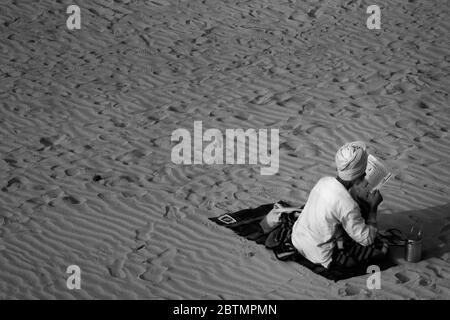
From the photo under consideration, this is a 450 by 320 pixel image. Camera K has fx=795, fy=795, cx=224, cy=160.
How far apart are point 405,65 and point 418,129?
7.18ft

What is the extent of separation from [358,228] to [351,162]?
2.09 ft

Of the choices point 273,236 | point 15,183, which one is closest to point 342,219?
point 273,236

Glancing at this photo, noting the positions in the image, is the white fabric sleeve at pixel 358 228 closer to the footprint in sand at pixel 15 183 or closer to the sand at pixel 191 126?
the sand at pixel 191 126

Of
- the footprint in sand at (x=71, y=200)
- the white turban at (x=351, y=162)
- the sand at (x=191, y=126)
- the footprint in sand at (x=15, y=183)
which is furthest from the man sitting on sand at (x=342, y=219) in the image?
the footprint in sand at (x=15, y=183)

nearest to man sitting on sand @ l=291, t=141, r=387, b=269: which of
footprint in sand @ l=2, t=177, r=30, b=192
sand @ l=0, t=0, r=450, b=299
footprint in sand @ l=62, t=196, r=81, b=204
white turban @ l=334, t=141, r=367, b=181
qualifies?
white turban @ l=334, t=141, r=367, b=181

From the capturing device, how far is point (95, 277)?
8125 mm

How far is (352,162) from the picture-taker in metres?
7.56

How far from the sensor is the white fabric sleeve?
755cm

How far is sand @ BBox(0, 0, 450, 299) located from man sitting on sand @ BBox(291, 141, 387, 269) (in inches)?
10.5

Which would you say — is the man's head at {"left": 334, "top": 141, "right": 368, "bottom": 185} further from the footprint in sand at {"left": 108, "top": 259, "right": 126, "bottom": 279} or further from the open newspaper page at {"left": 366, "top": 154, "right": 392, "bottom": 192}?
the footprint in sand at {"left": 108, "top": 259, "right": 126, "bottom": 279}

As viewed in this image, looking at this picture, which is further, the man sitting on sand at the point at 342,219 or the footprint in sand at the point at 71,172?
the footprint in sand at the point at 71,172

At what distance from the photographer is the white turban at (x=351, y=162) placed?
756 centimetres

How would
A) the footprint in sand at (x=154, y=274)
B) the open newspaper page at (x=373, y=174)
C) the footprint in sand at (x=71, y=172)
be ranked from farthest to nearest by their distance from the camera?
the footprint in sand at (x=71, y=172) < the footprint in sand at (x=154, y=274) < the open newspaper page at (x=373, y=174)

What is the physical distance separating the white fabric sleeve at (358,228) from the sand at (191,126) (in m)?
0.44
